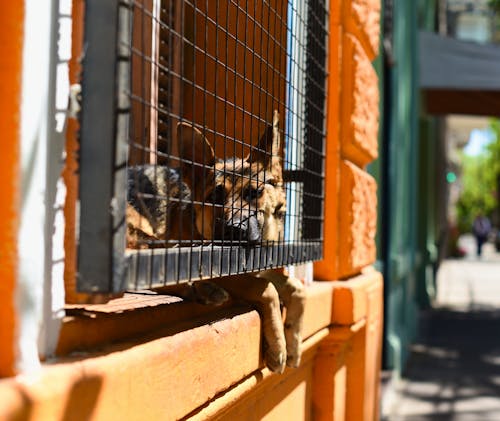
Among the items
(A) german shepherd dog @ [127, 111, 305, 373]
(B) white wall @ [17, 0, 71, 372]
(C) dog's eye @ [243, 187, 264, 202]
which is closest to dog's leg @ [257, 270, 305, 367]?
(A) german shepherd dog @ [127, 111, 305, 373]

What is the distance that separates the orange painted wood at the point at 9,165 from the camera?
1.99 m

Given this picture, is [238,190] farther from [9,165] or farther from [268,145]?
[9,165]

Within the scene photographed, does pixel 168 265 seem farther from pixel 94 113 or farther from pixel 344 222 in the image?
pixel 344 222

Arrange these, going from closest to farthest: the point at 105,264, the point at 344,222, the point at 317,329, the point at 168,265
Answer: the point at 105,264 → the point at 168,265 → the point at 317,329 → the point at 344,222

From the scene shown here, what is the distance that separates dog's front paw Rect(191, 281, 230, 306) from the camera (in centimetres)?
342

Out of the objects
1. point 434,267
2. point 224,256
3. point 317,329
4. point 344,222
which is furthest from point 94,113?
point 434,267

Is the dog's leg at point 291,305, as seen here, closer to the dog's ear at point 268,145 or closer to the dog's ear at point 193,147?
the dog's ear at point 268,145

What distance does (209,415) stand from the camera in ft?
9.74

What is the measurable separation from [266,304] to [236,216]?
490mm

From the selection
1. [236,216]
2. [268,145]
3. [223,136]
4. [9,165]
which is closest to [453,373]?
[268,145]

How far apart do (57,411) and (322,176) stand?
3029 mm

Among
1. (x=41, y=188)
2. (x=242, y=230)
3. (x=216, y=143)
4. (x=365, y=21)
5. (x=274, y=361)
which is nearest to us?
(x=41, y=188)

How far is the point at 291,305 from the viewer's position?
4035 millimetres

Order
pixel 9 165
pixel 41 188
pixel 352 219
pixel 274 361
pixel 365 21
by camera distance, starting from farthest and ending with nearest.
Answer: pixel 365 21 < pixel 352 219 < pixel 274 361 < pixel 41 188 < pixel 9 165
